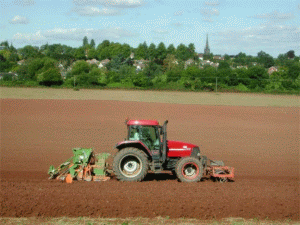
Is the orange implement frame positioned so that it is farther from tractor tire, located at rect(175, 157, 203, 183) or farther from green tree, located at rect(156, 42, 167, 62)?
green tree, located at rect(156, 42, 167, 62)

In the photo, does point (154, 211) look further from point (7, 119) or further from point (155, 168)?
point (7, 119)

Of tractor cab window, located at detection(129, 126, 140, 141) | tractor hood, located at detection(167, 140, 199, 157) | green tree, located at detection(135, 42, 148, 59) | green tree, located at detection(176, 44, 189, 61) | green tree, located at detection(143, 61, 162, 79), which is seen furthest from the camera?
Result: green tree, located at detection(135, 42, 148, 59)

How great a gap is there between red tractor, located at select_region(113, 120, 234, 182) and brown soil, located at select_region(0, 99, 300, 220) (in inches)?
14.4

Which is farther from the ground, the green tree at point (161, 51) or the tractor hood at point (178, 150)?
the green tree at point (161, 51)

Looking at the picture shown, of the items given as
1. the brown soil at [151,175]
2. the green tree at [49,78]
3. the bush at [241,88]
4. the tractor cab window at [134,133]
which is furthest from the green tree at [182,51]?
the tractor cab window at [134,133]

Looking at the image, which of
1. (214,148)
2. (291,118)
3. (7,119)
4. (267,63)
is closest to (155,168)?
(214,148)

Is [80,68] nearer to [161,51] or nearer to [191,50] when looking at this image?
[161,51]

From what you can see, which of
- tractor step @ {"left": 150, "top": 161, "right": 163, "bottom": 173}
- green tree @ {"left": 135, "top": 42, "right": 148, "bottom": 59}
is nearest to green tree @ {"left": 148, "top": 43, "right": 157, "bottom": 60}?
green tree @ {"left": 135, "top": 42, "right": 148, "bottom": 59}

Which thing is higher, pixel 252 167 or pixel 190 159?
pixel 190 159

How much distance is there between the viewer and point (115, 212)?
882 centimetres

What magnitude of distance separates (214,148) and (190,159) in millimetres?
7790

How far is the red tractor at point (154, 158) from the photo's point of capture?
11.3 meters

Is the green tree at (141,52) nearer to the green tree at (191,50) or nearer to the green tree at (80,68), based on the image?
the green tree at (191,50)

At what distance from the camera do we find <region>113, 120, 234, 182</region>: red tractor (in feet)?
37.0
